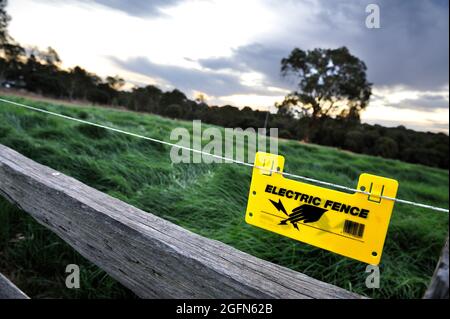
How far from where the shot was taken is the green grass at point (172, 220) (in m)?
1.88

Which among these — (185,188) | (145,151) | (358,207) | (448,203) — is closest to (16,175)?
(358,207)

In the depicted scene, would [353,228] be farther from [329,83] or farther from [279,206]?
[329,83]

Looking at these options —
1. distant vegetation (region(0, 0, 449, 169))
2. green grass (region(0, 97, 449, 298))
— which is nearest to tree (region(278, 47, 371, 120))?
distant vegetation (region(0, 0, 449, 169))

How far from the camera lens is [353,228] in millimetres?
736

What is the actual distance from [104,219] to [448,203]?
7227 millimetres

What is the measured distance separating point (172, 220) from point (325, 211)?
70.8 inches

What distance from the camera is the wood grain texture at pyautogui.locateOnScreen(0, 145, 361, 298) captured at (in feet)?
2.50

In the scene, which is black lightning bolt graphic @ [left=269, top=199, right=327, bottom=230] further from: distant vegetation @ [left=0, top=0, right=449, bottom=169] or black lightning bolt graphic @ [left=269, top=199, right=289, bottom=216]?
distant vegetation @ [left=0, top=0, right=449, bottom=169]

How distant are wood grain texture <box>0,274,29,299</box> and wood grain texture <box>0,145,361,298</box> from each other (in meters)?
0.27

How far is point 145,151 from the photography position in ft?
13.7

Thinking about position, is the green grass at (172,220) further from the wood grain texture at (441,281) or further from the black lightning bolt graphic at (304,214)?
the wood grain texture at (441,281)

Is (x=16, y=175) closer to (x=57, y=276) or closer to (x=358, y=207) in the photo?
(x=57, y=276)

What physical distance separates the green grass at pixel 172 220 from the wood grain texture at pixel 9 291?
26.4 inches

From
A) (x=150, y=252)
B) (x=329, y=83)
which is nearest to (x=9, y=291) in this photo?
(x=150, y=252)
